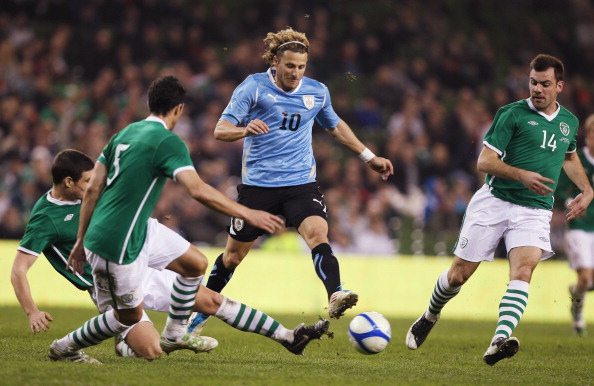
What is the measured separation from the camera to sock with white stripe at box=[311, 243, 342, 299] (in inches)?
348

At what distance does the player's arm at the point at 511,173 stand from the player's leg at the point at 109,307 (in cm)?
304

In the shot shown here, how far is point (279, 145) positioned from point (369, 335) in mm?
2098

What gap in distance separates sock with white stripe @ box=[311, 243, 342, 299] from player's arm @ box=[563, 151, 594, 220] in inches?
85.4

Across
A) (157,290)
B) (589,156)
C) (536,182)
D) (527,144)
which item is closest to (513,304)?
(536,182)

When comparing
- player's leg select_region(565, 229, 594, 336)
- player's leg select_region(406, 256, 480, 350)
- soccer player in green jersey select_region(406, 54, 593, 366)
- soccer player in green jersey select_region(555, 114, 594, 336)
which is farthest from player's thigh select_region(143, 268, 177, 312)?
player's leg select_region(565, 229, 594, 336)

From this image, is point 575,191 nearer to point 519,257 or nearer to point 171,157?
point 519,257

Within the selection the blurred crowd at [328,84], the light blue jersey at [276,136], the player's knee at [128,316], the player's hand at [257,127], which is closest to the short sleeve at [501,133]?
the light blue jersey at [276,136]

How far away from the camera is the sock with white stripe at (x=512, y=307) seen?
8.59 meters

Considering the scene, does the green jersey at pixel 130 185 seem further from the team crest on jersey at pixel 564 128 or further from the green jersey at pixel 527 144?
the team crest on jersey at pixel 564 128

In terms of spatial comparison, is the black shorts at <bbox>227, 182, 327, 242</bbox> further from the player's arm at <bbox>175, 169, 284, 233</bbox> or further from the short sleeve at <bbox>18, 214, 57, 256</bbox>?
the player's arm at <bbox>175, 169, 284, 233</bbox>

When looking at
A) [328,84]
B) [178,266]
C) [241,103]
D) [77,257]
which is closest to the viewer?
[77,257]

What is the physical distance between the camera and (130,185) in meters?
7.51

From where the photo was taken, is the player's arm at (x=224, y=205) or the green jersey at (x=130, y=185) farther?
the green jersey at (x=130, y=185)

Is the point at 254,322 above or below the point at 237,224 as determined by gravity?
below
